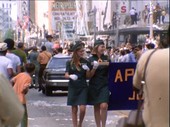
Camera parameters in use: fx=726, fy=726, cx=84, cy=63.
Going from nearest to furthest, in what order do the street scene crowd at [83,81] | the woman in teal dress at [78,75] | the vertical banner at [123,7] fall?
1. the street scene crowd at [83,81]
2. the woman in teal dress at [78,75]
3. the vertical banner at [123,7]

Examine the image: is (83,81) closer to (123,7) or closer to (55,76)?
(55,76)

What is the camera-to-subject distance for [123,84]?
11.0 meters

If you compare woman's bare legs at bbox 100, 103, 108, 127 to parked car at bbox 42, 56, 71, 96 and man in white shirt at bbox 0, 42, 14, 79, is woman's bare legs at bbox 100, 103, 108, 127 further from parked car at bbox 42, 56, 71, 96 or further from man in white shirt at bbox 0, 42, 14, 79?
parked car at bbox 42, 56, 71, 96

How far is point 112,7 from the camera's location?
96.1m

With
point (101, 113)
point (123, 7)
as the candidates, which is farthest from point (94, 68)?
point (123, 7)

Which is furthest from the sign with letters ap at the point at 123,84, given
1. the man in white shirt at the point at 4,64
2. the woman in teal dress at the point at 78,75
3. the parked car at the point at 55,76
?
the parked car at the point at 55,76

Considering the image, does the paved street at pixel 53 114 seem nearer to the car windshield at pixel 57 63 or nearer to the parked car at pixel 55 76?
the parked car at pixel 55 76

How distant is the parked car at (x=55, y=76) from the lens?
2303cm

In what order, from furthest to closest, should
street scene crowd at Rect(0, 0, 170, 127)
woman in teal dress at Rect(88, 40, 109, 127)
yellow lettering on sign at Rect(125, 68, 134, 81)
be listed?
woman in teal dress at Rect(88, 40, 109, 127) → yellow lettering on sign at Rect(125, 68, 134, 81) → street scene crowd at Rect(0, 0, 170, 127)

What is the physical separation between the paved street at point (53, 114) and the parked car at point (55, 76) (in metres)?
0.60

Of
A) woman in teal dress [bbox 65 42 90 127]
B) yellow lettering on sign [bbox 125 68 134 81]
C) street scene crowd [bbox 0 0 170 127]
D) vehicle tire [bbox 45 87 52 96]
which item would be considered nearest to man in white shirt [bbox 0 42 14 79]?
street scene crowd [bbox 0 0 170 127]

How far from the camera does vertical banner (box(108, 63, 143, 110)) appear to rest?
10961mm

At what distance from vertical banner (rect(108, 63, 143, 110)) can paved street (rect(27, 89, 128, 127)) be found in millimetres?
3053

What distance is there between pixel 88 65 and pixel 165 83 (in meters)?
6.17
